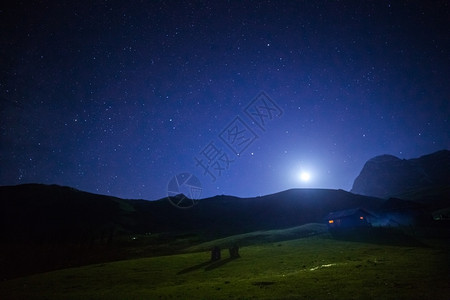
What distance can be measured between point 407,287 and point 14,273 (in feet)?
244

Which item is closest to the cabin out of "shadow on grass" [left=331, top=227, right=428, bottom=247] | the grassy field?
"shadow on grass" [left=331, top=227, right=428, bottom=247]

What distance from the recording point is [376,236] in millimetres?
50156

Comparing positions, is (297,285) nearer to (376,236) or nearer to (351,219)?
(376,236)

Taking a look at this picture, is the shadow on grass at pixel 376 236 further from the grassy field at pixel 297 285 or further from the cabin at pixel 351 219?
the grassy field at pixel 297 285

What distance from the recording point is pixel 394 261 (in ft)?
84.0

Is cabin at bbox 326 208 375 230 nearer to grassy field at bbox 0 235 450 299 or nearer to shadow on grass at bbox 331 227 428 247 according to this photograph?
shadow on grass at bbox 331 227 428 247

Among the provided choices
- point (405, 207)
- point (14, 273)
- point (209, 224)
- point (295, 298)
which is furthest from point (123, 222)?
point (295, 298)

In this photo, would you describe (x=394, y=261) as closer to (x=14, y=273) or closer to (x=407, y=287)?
(x=407, y=287)

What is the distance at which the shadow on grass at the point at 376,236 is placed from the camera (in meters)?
43.1

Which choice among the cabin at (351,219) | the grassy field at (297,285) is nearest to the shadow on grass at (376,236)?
the cabin at (351,219)

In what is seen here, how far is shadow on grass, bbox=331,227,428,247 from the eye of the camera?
141ft

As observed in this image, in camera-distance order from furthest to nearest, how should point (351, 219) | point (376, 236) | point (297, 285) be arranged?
point (351, 219) → point (376, 236) → point (297, 285)

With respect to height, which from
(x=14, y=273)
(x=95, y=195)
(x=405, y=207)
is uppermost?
(x=95, y=195)

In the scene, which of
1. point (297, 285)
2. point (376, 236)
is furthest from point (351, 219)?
point (297, 285)
